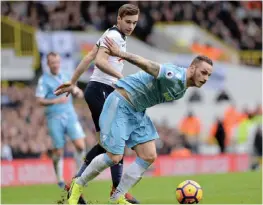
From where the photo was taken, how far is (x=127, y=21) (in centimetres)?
1076

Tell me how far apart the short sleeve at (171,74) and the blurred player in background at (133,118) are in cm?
2

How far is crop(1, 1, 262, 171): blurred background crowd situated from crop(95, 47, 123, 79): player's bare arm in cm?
1187

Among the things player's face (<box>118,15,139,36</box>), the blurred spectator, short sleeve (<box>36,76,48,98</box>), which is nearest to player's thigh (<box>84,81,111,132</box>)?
Answer: player's face (<box>118,15,139,36</box>)

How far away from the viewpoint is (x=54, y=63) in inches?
591

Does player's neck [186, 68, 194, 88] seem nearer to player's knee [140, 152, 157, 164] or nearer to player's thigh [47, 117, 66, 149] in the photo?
player's knee [140, 152, 157, 164]

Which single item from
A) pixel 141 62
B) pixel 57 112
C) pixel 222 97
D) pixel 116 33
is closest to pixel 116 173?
pixel 116 33

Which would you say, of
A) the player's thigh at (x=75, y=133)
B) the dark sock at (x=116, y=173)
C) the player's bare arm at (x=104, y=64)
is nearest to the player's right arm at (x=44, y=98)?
the player's thigh at (x=75, y=133)

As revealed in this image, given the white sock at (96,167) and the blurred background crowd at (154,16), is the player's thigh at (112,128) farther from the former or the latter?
the blurred background crowd at (154,16)

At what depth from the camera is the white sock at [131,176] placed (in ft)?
33.3

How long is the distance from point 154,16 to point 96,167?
74.7 ft

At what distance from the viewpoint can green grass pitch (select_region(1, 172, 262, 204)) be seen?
12.2 meters

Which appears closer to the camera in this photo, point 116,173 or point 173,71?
point 173,71

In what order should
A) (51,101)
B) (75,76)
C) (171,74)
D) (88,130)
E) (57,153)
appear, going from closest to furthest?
(171,74) → (75,76) → (51,101) → (57,153) → (88,130)

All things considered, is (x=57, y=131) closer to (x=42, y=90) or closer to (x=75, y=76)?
(x=42, y=90)
